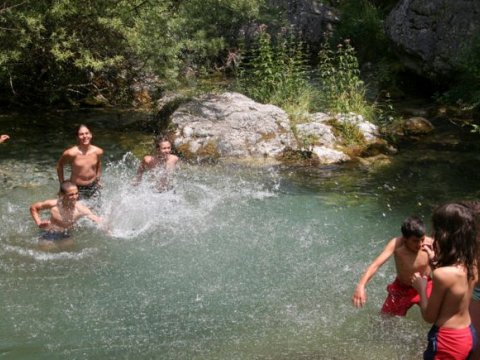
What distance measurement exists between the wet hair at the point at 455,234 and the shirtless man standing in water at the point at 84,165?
18.9 feet

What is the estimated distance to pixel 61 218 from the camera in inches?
289

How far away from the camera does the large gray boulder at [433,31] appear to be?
44.7 ft

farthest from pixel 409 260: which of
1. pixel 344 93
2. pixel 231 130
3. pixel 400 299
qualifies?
pixel 344 93

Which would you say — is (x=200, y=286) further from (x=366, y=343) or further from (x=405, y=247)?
(x=405, y=247)

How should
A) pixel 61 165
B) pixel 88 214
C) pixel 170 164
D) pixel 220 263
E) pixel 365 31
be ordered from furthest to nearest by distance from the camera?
pixel 365 31 → pixel 170 164 → pixel 61 165 → pixel 88 214 → pixel 220 263

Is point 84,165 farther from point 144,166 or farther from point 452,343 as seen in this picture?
point 452,343

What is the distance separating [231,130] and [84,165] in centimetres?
384

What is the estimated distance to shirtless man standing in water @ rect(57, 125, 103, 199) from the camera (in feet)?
26.8

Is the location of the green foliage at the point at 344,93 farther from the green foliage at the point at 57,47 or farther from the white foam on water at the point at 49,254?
the white foam on water at the point at 49,254

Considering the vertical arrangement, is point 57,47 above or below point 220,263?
above

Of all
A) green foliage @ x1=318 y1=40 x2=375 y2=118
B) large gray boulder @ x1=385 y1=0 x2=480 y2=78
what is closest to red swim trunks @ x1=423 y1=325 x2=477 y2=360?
green foliage @ x1=318 y1=40 x2=375 y2=118

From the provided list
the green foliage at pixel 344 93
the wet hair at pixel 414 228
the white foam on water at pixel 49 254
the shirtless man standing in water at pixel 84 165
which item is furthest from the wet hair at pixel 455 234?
the green foliage at pixel 344 93

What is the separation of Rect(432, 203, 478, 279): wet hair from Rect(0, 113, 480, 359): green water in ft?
6.07

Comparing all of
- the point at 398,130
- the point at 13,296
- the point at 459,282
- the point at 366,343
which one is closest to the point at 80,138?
the point at 13,296
